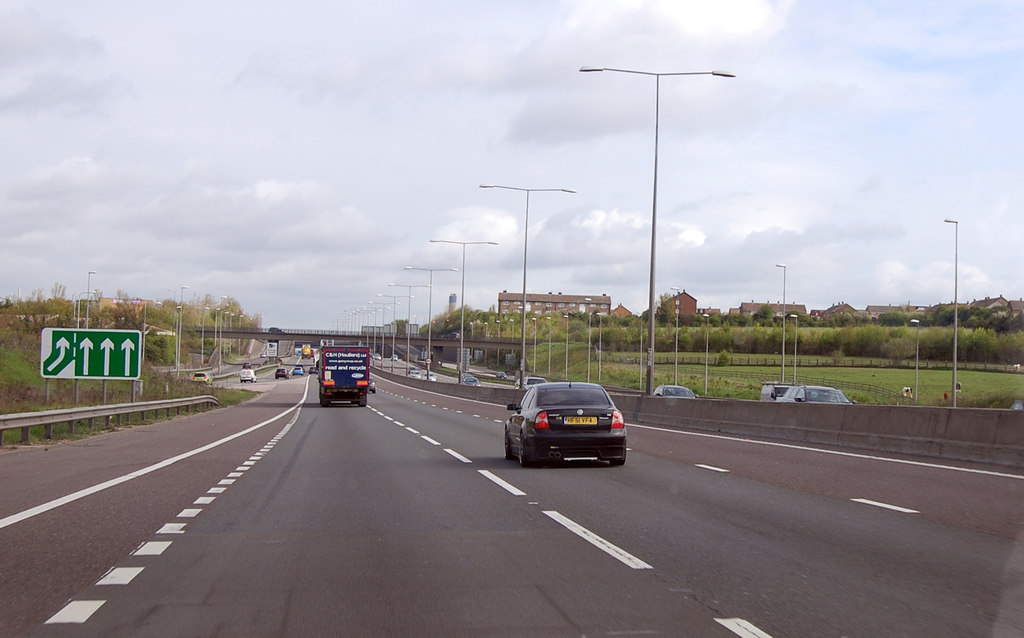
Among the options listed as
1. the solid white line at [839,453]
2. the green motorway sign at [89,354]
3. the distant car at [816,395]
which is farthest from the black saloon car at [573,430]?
the green motorway sign at [89,354]

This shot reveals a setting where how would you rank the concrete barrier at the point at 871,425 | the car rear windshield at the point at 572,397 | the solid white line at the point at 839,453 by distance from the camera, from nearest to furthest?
the solid white line at the point at 839,453 < the car rear windshield at the point at 572,397 < the concrete barrier at the point at 871,425

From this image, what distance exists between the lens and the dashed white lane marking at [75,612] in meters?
6.47

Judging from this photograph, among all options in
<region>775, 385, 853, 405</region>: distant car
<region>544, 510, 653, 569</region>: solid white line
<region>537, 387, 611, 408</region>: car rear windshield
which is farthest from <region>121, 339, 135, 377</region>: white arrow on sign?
<region>544, 510, 653, 569</region>: solid white line

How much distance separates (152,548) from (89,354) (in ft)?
82.5

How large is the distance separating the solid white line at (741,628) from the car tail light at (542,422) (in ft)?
35.2

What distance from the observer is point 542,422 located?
56.7ft

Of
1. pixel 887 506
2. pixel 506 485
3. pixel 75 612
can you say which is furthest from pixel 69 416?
pixel 75 612

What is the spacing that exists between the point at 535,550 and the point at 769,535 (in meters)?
2.41

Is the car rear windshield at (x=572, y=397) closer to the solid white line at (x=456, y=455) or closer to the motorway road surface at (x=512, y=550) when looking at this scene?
the motorway road surface at (x=512, y=550)

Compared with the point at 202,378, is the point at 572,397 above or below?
above

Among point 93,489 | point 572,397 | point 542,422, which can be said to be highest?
point 572,397

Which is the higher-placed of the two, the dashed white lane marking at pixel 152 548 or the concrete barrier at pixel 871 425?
the concrete barrier at pixel 871 425

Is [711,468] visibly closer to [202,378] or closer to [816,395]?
[816,395]

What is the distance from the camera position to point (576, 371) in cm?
10938
